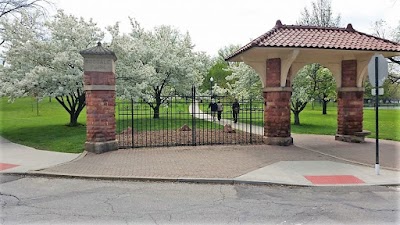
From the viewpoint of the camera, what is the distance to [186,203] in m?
5.74

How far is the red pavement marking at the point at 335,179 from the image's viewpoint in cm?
724

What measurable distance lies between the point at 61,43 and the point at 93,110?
7.48 meters

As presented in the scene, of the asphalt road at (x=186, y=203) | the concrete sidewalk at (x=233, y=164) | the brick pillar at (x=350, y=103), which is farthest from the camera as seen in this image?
the brick pillar at (x=350, y=103)

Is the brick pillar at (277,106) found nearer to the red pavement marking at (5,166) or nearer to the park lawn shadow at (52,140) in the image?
the park lawn shadow at (52,140)

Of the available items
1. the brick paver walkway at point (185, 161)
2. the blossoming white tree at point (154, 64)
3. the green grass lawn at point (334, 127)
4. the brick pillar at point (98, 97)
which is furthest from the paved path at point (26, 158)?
the green grass lawn at point (334, 127)

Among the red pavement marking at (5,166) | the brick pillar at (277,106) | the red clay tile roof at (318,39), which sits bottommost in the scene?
the red pavement marking at (5,166)

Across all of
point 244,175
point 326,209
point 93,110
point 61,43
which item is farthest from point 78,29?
point 326,209

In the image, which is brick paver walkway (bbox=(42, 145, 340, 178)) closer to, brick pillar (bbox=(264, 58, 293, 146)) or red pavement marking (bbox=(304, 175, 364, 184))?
brick pillar (bbox=(264, 58, 293, 146))

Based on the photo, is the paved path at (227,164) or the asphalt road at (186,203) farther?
the paved path at (227,164)

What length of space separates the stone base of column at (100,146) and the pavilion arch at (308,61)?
5.42 m

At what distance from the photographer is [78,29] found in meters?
16.8

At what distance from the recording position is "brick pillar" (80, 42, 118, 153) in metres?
10.6

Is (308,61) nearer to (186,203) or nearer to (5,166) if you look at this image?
(186,203)

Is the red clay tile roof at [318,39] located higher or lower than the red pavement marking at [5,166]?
higher
